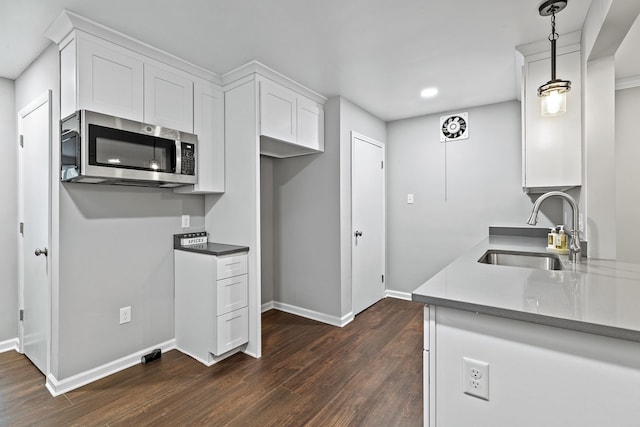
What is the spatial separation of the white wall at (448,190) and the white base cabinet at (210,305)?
232cm

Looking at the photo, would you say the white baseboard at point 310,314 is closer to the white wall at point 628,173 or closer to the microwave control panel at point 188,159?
the microwave control panel at point 188,159

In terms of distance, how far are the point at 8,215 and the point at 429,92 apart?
4022 mm

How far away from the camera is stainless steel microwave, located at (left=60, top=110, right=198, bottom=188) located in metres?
1.94

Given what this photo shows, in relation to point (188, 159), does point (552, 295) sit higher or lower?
lower

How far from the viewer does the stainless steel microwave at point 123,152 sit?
6.36ft

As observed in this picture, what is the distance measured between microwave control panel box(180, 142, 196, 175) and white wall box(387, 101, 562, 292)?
259cm

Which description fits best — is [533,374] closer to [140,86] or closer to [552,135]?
[552,135]

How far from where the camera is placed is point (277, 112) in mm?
2793

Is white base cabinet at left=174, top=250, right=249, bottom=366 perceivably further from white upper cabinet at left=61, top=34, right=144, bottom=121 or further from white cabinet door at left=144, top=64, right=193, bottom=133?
white upper cabinet at left=61, top=34, right=144, bottom=121

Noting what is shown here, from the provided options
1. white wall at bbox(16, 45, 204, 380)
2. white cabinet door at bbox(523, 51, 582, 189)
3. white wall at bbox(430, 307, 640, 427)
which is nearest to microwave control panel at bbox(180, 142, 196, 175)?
white wall at bbox(16, 45, 204, 380)

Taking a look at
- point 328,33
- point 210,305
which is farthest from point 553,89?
point 210,305

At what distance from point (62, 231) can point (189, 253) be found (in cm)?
84

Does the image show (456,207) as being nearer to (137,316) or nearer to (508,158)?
(508,158)

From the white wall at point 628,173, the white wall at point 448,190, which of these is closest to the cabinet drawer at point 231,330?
the white wall at point 448,190
